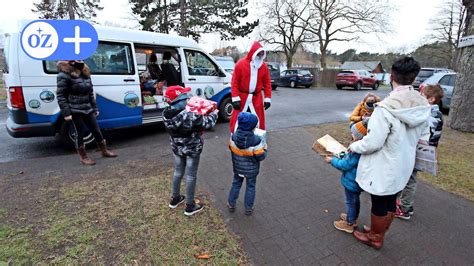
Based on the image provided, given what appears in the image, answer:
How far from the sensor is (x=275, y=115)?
8.91 m

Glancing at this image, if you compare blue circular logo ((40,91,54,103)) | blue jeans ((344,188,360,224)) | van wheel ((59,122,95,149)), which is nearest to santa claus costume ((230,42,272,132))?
blue jeans ((344,188,360,224))

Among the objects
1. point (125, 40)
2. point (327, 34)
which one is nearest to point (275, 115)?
point (125, 40)

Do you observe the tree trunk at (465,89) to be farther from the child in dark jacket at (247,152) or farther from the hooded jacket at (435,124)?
the child in dark jacket at (247,152)

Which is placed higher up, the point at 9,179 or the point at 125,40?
the point at 125,40

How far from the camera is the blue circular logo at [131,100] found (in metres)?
5.25

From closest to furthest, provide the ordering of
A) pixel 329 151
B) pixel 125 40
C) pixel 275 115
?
pixel 329 151 < pixel 125 40 < pixel 275 115

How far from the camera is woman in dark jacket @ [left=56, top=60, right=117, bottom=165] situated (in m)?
3.88

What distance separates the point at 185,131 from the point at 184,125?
0.08 m

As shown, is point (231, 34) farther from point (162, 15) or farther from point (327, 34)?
point (327, 34)

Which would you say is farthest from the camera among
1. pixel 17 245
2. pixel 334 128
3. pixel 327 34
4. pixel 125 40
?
pixel 327 34

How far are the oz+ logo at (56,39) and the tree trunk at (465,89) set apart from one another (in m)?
8.39

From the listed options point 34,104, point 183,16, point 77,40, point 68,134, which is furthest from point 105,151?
point 183,16

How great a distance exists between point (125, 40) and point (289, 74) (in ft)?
60.0

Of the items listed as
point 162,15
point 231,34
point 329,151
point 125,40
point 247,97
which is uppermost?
point 162,15
